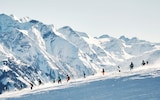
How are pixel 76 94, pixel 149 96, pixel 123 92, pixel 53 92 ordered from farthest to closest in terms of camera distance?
pixel 53 92 → pixel 76 94 → pixel 123 92 → pixel 149 96

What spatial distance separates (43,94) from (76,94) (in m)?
9.71

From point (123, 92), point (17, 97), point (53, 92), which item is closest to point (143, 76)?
point (123, 92)

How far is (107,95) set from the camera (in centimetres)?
7588

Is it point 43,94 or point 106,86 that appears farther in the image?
point 43,94

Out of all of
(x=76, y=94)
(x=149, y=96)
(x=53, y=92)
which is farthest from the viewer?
(x=53, y=92)

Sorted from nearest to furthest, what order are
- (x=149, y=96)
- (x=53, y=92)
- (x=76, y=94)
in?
(x=149, y=96)
(x=76, y=94)
(x=53, y=92)

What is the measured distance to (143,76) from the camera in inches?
3275

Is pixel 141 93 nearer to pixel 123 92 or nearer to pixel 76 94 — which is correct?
pixel 123 92

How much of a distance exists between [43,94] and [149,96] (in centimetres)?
2564

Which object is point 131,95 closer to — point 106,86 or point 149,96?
point 149,96

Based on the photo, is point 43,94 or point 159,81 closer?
point 159,81

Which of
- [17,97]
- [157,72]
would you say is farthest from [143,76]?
[17,97]

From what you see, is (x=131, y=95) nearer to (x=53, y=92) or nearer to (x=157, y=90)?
(x=157, y=90)

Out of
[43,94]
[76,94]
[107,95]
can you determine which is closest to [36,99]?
[43,94]
